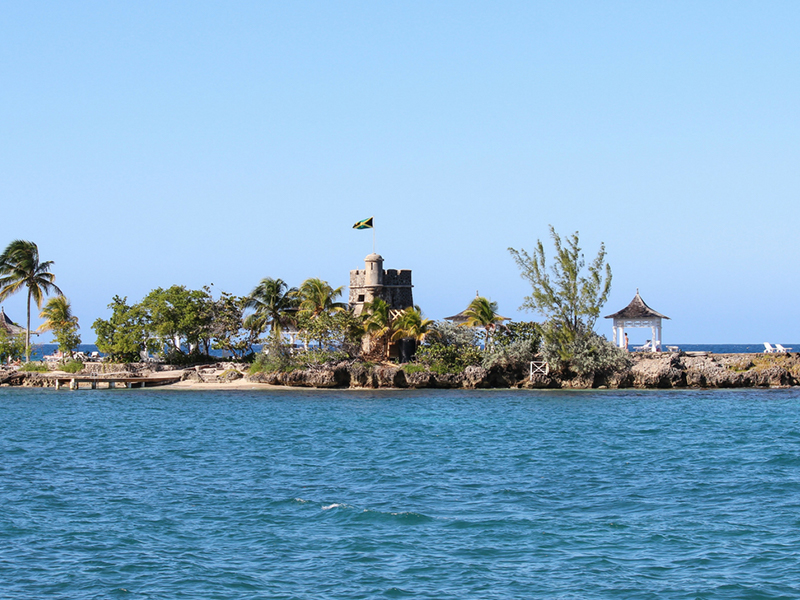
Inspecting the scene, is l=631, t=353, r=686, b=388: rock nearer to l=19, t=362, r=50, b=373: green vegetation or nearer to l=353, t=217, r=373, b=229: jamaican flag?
l=353, t=217, r=373, b=229: jamaican flag

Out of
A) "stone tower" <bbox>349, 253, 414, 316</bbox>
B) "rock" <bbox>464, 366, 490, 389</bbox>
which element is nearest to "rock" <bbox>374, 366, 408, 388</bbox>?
"rock" <bbox>464, 366, 490, 389</bbox>

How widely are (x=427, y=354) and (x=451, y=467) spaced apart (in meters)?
32.6

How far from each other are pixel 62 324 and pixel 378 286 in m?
27.1

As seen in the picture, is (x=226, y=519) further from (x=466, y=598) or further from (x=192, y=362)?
(x=192, y=362)

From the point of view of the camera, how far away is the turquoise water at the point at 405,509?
14.7 meters

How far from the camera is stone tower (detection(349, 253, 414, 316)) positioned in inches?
2496

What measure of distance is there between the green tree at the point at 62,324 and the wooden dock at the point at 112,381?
6935 mm

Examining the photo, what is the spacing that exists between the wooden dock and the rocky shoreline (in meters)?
2.33

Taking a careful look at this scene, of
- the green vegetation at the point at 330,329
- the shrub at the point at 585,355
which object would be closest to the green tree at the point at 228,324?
the green vegetation at the point at 330,329

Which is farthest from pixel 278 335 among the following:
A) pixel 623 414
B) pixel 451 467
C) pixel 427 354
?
pixel 451 467

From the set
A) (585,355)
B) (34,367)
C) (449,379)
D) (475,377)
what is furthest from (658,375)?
(34,367)

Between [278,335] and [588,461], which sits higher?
[278,335]

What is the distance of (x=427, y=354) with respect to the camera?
58469mm

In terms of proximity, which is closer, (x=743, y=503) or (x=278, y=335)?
(x=743, y=503)
